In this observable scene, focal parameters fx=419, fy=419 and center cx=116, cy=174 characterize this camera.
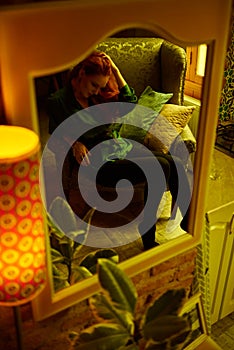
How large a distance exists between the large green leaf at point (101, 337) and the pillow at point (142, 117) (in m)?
1.26

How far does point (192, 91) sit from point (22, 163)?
100 inches

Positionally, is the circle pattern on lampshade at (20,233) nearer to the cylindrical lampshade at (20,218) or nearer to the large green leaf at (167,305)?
the cylindrical lampshade at (20,218)

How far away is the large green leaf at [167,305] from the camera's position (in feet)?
3.67

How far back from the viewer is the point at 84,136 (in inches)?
76.9

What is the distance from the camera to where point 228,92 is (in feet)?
10.2

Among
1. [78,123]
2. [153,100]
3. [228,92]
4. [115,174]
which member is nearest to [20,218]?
[115,174]

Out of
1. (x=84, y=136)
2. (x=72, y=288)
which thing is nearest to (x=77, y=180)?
(x=84, y=136)

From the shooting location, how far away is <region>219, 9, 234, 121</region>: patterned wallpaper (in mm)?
2996

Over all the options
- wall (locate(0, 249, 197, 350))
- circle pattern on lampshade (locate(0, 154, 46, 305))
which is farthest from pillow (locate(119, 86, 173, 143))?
circle pattern on lampshade (locate(0, 154, 46, 305))

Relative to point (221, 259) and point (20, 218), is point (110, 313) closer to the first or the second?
point (20, 218)

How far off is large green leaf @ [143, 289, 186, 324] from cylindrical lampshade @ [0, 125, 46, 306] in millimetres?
319

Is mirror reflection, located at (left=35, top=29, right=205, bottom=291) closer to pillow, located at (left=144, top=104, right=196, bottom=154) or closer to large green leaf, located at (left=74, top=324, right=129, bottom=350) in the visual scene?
pillow, located at (left=144, top=104, right=196, bottom=154)

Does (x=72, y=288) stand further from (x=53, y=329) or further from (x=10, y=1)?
(x=10, y=1)

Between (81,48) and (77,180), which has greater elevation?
(81,48)
